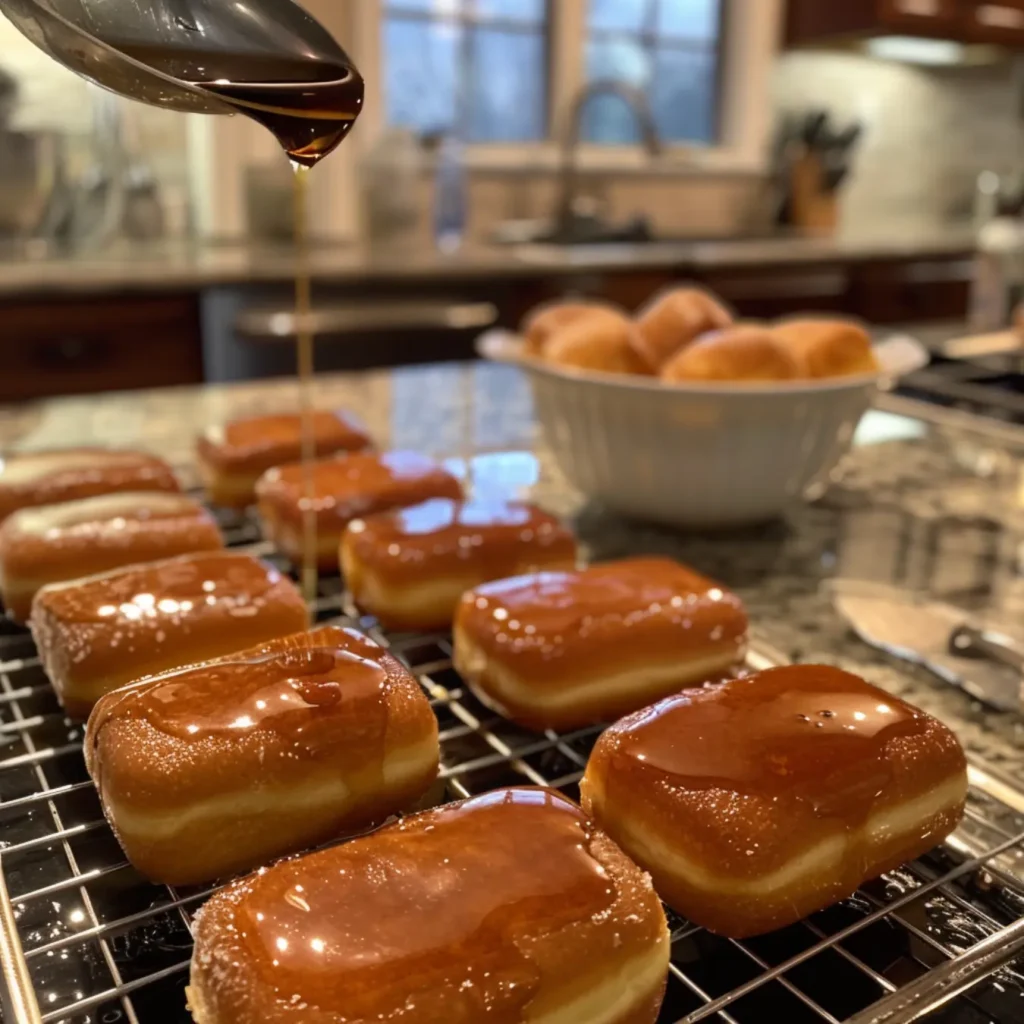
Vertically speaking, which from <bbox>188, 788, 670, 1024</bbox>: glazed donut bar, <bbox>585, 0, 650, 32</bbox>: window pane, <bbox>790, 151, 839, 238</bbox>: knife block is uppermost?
<bbox>585, 0, 650, 32</bbox>: window pane

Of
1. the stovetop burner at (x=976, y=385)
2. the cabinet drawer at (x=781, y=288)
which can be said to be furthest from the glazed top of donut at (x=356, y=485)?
the cabinet drawer at (x=781, y=288)

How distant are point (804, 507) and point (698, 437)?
8.8 inches

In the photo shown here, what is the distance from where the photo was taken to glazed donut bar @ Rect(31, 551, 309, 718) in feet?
2.10

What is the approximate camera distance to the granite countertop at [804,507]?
776 mm

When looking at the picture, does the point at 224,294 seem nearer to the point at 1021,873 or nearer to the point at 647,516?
the point at 647,516

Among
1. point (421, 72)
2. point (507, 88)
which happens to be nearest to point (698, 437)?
point (421, 72)

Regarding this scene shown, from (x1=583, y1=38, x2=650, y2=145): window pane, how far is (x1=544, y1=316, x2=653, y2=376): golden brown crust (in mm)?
2966

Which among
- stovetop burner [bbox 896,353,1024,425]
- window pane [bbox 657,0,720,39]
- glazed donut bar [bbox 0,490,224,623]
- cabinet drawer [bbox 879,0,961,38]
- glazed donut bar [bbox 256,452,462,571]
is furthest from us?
window pane [bbox 657,0,720,39]

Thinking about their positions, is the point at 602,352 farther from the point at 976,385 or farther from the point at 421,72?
the point at 421,72

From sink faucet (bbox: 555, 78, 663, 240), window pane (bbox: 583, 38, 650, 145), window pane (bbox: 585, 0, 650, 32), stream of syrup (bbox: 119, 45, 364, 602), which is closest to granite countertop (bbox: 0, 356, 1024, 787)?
stream of syrup (bbox: 119, 45, 364, 602)

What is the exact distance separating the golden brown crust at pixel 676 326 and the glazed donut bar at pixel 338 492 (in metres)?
0.22

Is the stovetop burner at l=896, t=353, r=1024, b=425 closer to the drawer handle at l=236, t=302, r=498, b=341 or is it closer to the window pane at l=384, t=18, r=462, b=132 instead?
the drawer handle at l=236, t=302, r=498, b=341

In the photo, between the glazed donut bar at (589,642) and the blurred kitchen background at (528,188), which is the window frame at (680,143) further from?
the glazed donut bar at (589,642)

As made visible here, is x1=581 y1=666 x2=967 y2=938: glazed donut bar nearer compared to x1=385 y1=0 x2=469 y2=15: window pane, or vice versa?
x1=581 y1=666 x2=967 y2=938: glazed donut bar
